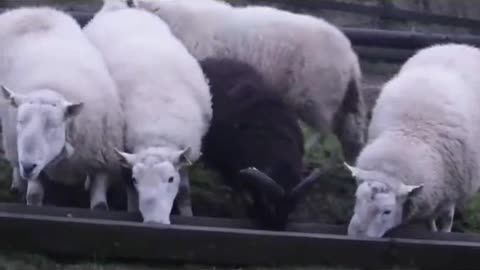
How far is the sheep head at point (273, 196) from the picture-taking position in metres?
7.77

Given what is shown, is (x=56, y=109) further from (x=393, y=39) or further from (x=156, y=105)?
(x=393, y=39)

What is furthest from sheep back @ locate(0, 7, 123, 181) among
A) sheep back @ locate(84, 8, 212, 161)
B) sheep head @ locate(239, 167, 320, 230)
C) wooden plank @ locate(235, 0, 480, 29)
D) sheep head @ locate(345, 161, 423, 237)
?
wooden plank @ locate(235, 0, 480, 29)

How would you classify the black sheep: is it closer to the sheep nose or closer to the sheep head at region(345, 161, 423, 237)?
the sheep head at region(345, 161, 423, 237)

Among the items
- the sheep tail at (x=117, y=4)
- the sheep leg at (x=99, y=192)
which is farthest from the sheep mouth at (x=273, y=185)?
the sheep tail at (x=117, y=4)

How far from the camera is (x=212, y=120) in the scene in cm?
862

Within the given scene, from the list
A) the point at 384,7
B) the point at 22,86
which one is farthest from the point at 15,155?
the point at 384,7

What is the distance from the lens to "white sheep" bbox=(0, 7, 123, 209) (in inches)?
292

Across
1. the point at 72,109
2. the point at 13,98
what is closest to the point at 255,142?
the point at 72,109

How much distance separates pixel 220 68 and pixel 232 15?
2.99 feet

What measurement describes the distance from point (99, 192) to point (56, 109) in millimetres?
745

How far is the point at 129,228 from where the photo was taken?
22.0 feet

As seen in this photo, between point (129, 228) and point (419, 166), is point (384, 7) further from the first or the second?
point (129, 228)

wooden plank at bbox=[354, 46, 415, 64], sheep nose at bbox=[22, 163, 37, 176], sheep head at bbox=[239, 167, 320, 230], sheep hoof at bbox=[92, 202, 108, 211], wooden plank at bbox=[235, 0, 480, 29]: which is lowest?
wooden plank at bbox=[235, 0, 480, 29]

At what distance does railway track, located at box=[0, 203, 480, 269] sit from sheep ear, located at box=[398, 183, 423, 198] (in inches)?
28.4
